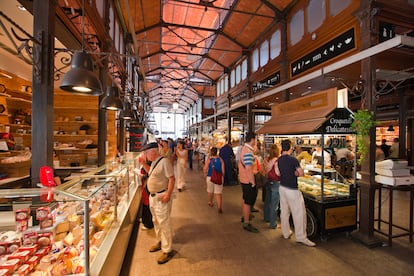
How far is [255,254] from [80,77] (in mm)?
3244

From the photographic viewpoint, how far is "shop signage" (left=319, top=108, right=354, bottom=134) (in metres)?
3.42

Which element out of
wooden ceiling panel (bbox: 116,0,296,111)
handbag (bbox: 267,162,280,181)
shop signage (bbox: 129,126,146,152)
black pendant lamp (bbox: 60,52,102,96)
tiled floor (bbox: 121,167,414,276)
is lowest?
tiled floor (bbox: 121,167,414,276)

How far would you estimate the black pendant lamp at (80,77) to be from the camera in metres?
2.11

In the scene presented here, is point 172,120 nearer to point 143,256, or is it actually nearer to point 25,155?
point 25,155

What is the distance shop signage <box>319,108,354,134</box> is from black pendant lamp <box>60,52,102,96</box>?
3.32 m

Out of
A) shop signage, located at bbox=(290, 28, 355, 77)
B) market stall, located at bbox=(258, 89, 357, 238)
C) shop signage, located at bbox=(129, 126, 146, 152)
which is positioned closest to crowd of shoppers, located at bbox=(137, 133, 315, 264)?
market stall, located at bbox=(258, 89, 357, 238)

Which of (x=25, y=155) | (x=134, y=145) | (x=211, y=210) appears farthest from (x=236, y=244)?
(x=134, y=145)

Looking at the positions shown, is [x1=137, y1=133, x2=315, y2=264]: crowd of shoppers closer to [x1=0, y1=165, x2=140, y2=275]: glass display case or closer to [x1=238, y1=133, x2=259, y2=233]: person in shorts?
[x1=238, y1=133, x2=259, y2=233]: person in shorts

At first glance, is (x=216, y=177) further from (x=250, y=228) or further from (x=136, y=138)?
(x=136, y=138)

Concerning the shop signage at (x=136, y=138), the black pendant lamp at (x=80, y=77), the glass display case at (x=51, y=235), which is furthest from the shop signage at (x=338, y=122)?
the shop signage at (x=136, y=138)

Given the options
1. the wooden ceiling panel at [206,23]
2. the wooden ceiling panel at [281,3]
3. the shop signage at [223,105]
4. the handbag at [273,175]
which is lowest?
the handbag at [273,175]

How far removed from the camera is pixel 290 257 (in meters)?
3.02

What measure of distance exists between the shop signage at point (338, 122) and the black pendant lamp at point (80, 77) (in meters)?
3.32

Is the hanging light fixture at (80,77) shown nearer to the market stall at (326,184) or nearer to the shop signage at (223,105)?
the market stall at (326,184)
